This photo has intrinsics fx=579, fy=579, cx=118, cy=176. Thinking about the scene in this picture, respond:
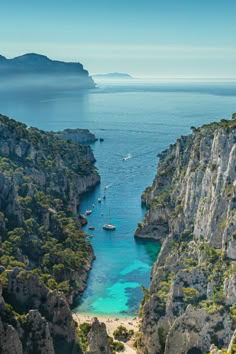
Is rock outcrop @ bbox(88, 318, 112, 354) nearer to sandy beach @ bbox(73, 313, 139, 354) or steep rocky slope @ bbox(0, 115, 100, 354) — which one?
steep rocky slope @ bbox(0, 115, 100, 354)

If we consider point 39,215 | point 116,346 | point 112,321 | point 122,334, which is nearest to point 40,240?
point 39,215

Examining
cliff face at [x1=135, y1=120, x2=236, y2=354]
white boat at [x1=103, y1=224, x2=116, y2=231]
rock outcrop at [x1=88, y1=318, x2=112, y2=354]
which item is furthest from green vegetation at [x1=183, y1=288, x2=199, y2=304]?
white boat at [x1=103, y1=224, x2=116, y2=231]

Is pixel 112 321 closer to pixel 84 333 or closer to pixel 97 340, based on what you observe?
pixel 84 333

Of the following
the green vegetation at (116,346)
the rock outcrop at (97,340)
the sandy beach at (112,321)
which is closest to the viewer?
the rock outcrop at (97,340)

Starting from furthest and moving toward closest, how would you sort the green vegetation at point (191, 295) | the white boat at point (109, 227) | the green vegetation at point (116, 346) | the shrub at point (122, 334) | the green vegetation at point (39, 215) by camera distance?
the white boat at point (109, 227), the green vegetation at point (39, 215), the shrub at point (122, 334), the green vegetation at point (116, 346), the green vegetation at point (191, 295)

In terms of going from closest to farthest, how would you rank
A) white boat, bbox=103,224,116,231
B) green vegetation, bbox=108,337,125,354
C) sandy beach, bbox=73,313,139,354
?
green vegetation, bbox=108,337,125,354
sandy beach, bbox=73,313,139,354
white boat, bbox=103,224,116,231

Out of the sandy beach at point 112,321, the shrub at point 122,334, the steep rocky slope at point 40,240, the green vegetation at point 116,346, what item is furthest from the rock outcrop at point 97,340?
the sandy beach at point 112,321

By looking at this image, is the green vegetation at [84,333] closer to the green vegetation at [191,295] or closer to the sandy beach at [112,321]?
the sandy beach at [112,321]
